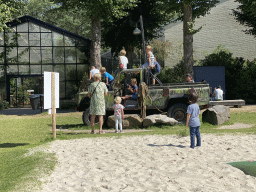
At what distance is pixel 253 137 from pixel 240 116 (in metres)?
6.45

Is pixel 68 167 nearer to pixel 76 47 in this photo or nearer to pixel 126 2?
pixel 126 2

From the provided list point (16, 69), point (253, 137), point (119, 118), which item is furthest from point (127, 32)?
point (253, 137)

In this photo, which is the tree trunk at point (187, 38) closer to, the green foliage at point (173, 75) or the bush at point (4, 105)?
the green foliage at point (173, 75)

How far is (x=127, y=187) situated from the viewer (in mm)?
5242

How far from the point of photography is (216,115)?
1292 centimetres

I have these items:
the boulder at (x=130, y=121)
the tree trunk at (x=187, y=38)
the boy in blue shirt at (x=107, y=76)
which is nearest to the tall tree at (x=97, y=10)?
the tree trunk at (x=187, y=38)

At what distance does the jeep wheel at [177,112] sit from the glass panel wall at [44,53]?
50.9ft

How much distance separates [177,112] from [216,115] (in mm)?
1414

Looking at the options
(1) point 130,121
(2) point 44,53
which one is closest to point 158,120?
(1) point 130,121

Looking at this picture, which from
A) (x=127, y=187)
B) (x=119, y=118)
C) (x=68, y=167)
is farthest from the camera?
(x=119, y=118)

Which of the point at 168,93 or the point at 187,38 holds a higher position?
the point at 187,38

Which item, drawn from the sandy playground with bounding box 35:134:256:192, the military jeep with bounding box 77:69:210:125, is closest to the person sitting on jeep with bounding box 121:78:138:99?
the military jeep with bounding box 77:69:210:125

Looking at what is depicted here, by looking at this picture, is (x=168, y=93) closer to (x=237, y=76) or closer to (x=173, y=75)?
(x=173, y=75)

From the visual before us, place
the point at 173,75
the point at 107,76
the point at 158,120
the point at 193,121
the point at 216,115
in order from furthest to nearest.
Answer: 1. the point at 173,75
2. the point at 107,76
3. the point at 216,115
4. the point at 158,120
5. the point at 193,121
